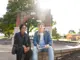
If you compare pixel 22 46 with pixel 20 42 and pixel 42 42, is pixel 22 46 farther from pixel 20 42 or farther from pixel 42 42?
pixel 42 42

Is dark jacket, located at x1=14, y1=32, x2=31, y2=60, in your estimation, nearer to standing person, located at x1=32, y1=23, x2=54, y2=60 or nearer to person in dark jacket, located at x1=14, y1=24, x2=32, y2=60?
person in dark jacket, located at x1=14, y1=24, x2=32, y2=60

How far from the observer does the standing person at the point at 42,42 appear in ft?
14.6

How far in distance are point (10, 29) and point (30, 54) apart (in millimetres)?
29814

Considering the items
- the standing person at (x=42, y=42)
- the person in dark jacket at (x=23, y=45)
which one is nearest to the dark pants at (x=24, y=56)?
the person in dark jacket at (x=23, y=45)

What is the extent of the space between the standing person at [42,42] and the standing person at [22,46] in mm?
201

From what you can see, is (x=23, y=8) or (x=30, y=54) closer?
(x=30, y=54)

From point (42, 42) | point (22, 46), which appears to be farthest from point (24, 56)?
point (42, 42)

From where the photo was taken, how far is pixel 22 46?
14.0 feet

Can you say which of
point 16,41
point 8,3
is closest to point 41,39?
point 16,41

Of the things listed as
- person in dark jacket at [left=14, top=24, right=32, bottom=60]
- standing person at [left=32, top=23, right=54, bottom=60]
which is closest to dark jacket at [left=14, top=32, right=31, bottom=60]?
person in dark jacket at [left=14, top=24, right=32, bottom=60]

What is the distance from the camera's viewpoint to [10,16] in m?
31.8

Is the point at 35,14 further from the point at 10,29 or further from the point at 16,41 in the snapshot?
the point at 10,29

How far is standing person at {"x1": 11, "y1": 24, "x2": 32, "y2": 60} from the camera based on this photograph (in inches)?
168

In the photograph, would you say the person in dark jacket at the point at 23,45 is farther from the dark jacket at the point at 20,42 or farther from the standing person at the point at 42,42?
the standing person at the point at 42,42
